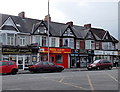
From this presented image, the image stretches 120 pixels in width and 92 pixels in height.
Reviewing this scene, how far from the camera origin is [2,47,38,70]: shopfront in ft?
96.5

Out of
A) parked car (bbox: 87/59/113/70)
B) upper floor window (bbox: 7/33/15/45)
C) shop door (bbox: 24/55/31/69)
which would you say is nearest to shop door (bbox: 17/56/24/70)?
shop door (bbox: 24/55/31/69)

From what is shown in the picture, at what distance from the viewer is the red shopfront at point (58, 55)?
33438 millimetres

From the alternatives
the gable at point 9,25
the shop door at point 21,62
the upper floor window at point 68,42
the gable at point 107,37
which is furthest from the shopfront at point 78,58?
the gable at point 9,25

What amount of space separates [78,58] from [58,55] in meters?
4.52

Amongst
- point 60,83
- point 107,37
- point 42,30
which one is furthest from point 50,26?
point 60,83

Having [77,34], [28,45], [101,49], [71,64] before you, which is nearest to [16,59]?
[28,45]

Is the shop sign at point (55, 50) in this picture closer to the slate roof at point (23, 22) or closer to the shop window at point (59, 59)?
the shop window at point (59, 59)

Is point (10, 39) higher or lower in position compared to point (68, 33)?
lower

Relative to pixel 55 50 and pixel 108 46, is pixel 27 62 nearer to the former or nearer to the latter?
pixel 55 50

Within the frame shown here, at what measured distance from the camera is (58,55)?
35438 millimetres

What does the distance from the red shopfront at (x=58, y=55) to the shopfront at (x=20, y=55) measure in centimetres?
166

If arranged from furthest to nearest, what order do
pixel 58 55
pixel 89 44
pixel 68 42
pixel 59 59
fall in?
pixel 89 44 < pixel 68 42 < pixel 59 59 < pixel 58 55

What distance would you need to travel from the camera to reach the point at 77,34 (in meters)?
40.0

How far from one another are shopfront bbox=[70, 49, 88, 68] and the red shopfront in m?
1.34
